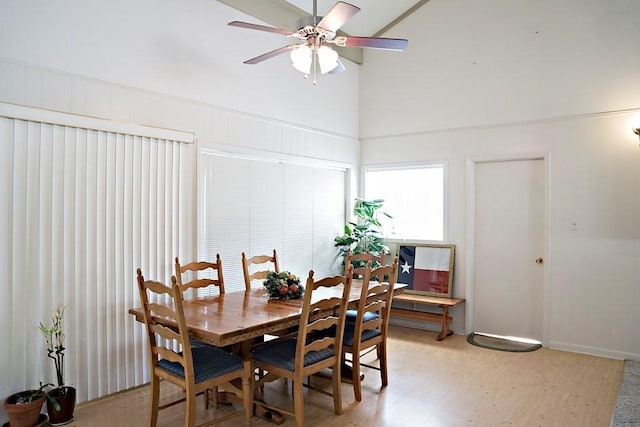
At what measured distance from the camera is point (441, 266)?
214 inches

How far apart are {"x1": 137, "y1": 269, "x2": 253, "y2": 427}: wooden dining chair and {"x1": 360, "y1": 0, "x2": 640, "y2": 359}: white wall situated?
3.31 meters

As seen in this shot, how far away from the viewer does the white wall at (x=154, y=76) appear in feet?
9.95

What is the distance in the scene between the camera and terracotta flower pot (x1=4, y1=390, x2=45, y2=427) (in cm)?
276

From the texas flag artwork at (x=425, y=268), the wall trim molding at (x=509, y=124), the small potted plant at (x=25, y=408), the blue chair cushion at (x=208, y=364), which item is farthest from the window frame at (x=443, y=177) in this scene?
the small potted plant at (x=25, y=408)

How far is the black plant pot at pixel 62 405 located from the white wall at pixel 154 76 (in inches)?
7.7

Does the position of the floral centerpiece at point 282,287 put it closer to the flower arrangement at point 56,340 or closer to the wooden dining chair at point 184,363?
the wooden dining chair at point 184,363

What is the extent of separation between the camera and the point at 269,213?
16.0 ft

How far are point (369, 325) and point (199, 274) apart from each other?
5.40 ft

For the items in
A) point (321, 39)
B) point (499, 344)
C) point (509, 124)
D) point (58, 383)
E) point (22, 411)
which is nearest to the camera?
point (22, 411)

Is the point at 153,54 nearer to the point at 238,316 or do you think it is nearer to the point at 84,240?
the point at 84,240

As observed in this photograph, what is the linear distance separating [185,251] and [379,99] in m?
3.35

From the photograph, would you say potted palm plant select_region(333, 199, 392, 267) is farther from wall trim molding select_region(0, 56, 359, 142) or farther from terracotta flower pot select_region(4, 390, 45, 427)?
terracotta flower pot select_region(4, 390, 45, 427)

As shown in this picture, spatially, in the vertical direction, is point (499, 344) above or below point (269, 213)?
below

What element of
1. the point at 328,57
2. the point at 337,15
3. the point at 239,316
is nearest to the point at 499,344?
the point at 239,316
